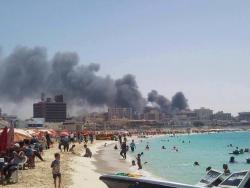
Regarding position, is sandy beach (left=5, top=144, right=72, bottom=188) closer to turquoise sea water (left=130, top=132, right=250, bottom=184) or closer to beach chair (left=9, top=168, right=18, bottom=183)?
beach chair (left=9, top=168, right=18, bottom=183)

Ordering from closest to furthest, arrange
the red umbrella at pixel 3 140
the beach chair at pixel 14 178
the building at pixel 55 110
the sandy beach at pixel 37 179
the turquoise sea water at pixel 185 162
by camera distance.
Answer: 1. the sandy beach at pixel 37 179
2. the beach chair at pixel 14 178
3. the red umbrella at pixel 3 140
4. the turquoise sea water at pixel 185 162
5. the building at pixel 55 110

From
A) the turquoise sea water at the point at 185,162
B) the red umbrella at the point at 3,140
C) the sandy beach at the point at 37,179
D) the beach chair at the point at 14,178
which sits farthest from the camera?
the turquoise sea water at the point at 185,162

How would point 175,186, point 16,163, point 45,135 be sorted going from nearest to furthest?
point 175,186 < point 16,163 < point 45,135

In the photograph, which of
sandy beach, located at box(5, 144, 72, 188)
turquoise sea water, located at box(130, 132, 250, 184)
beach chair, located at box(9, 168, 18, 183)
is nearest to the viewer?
sandy beach, located at box(5, 144, 72, 188)

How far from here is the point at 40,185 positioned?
655 inches

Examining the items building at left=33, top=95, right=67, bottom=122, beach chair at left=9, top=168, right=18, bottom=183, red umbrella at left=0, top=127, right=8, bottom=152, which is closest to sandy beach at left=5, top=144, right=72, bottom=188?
beach chair at left=9, top=168, right=18, bottom=183

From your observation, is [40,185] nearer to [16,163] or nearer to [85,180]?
[16,163]

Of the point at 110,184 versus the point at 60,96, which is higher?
the point at 60,96

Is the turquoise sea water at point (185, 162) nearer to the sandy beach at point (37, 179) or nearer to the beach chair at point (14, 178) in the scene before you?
the sandy beach at point (37, 179)

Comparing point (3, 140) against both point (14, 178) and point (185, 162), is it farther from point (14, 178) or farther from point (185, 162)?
point (185, 162)

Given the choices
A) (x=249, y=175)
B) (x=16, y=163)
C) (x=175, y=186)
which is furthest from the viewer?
(x=16, y=163)

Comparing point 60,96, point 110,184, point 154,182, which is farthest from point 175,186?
point 60,96

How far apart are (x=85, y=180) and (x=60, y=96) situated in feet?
572

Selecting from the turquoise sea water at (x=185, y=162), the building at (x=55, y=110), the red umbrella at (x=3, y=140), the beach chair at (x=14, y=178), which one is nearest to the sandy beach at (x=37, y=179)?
the beach chair at (x=14, y=178)
